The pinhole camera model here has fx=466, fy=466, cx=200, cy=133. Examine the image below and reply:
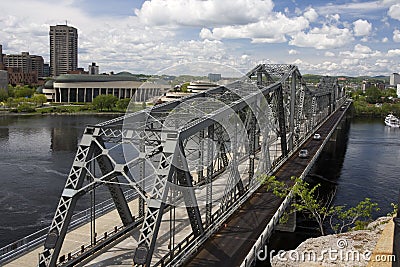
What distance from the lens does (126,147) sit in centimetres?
6325

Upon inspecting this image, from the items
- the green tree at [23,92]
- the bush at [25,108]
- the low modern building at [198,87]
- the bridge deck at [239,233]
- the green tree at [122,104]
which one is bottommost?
the bridge deck at [239,233]

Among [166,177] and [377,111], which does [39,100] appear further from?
[166,177]

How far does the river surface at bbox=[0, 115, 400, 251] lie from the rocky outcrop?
58.4 feet

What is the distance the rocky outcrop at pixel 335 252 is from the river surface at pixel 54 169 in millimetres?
17786

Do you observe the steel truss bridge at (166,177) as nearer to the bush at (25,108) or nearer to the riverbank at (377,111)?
the bush at (25,108)

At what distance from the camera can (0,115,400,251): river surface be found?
1688 inches

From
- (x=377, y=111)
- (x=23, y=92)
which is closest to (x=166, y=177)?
(x=377, y=111)

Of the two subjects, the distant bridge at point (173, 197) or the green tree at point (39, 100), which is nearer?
the distant bridge at point (173, 197)

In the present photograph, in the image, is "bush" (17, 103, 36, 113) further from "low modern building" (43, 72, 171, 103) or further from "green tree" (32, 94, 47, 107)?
"low modern building" (43, 72, 171, 103)

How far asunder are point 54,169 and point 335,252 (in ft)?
157

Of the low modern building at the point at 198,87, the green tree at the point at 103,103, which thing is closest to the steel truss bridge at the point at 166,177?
the low modern building at the point at 198,87

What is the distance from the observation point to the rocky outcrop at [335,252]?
17.4m

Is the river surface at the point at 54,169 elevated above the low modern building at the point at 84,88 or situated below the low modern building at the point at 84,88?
below

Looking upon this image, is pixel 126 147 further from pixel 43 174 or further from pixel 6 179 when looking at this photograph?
pixel 6 179
